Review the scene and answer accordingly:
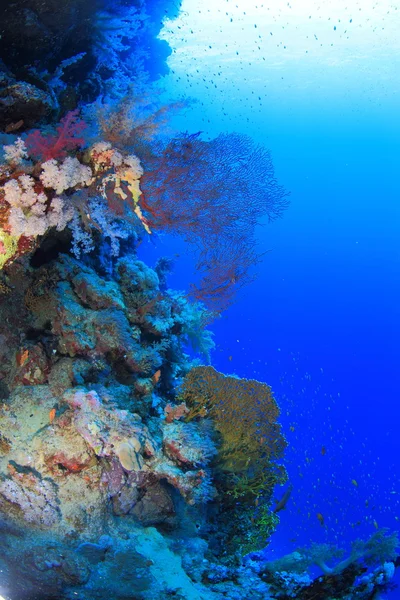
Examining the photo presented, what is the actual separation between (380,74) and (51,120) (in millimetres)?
53369

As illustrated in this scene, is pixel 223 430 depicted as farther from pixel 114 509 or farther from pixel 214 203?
pixel 214 203

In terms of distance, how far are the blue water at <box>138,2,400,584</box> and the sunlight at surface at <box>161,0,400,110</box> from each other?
3.21 ft

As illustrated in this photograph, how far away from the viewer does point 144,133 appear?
16.5 ft

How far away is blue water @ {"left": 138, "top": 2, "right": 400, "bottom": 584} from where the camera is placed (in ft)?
181

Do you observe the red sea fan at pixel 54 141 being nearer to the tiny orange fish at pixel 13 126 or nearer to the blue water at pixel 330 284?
the tiny orange fish at pixel 13 126

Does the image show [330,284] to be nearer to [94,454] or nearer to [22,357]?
[22,357]

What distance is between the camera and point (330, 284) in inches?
2864

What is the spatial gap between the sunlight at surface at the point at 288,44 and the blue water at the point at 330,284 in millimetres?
979

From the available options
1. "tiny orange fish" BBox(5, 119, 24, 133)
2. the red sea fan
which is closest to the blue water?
"tiny orange fish" BBox(5, 119, 24, 133)

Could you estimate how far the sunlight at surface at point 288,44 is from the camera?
1261 inches

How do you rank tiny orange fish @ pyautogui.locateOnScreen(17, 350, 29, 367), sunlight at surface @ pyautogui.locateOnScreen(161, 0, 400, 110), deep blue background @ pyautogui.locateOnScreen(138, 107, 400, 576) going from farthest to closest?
deep blue background @ pyautogui.locateOnScreen(138, 107, 400, 576), sunlight at surface @ pyautogui.locateOnScreen(161, 0, 400, 110), tiny orange fish @ pyautogui.locateOnScreen(17, 350, 29, 367)

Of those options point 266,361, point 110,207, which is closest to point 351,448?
point 266,361

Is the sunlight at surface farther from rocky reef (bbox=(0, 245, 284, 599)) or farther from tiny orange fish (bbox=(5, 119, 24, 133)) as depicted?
rocky reef (bbox=(0, 245, 284, 599))

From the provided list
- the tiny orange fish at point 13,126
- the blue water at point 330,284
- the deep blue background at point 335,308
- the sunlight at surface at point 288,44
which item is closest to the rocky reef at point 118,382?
the tiny orange fish at point 13,126
